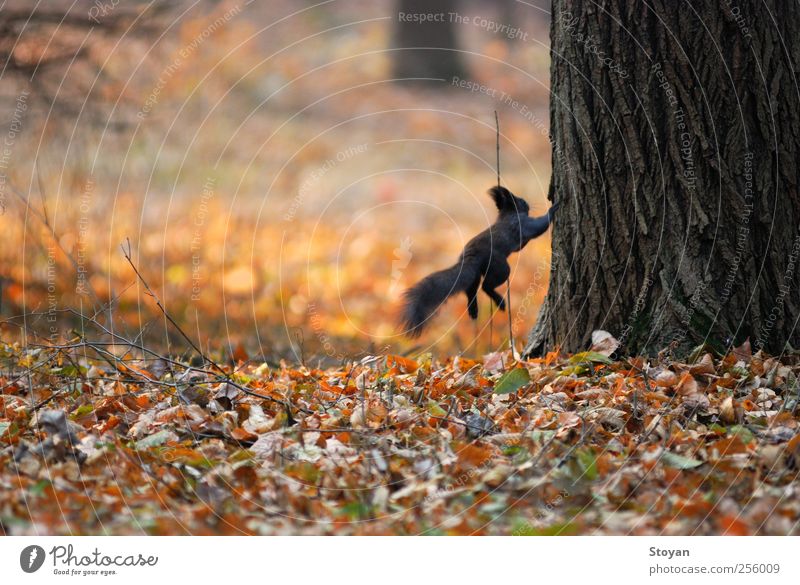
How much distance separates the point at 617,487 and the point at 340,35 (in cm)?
1537

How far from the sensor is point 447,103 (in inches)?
618

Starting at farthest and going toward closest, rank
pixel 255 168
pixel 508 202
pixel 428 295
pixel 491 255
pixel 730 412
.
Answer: pixel 255 168 < pixel 508 202 < pixel 491 255 < pixel 428 295 < pixel 730 412

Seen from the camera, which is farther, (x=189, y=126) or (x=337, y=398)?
(x=189, y=126)

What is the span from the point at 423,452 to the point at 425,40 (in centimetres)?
1525

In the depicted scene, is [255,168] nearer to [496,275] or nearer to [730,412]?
[496,275]

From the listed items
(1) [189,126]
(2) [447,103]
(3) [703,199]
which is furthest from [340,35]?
(3) [703,199]

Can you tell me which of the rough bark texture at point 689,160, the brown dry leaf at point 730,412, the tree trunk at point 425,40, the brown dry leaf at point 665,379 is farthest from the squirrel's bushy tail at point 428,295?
the tree trunk at point 425,40

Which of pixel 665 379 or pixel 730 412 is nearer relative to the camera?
pixel 730 412

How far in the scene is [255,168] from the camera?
13.2 m

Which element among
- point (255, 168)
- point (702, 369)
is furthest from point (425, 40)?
point (702, 369)

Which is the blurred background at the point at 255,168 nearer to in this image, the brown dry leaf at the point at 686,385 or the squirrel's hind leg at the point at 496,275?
the squirrel's hind leg at the point at 496,275

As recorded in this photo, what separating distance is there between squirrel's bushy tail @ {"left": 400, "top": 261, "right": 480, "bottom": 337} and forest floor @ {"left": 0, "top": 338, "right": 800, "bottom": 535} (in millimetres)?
292

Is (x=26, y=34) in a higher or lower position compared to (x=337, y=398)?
higher

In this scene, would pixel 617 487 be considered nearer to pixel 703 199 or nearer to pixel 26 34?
pixel 703 199
